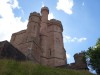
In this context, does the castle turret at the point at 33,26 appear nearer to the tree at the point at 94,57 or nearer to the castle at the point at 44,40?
the castle at the point at 44,40

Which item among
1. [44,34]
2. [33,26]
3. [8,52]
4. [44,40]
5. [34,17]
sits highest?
[34,17]

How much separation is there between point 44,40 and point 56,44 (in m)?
2.62

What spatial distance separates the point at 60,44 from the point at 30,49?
1032cm

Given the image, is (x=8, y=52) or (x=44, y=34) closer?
(x=8, y=52)

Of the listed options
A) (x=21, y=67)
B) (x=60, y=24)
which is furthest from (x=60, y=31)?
(x=21, y=67)

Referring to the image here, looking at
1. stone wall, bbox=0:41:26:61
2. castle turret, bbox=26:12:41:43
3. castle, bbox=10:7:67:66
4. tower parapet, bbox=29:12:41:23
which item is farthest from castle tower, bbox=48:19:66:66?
stone wall, bbox=0:41:26:61

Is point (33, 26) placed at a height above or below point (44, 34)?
above

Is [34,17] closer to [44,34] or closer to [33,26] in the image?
[33,26]

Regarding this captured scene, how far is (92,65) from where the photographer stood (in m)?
23.2

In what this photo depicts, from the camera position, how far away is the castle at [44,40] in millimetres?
34531

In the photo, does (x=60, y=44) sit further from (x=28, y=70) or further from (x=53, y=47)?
(x=28, y=70)

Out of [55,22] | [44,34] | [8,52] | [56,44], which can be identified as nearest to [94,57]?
[8,52]

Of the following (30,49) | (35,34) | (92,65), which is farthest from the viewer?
(35,34)

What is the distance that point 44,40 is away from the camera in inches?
1586
